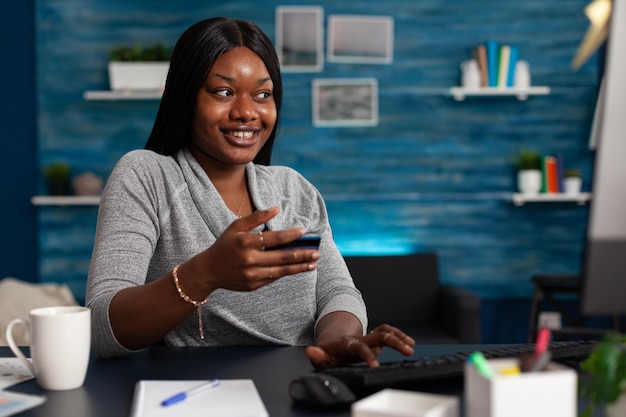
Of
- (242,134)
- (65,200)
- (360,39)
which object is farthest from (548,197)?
(242,134)

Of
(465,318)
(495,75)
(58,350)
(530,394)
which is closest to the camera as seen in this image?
(530,394)

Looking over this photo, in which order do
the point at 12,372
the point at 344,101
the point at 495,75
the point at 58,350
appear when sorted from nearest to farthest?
the point at 58,350 < the point at 12,372 < the point at 495,75 < the point at 344,101

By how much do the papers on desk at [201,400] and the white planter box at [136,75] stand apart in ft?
10.5

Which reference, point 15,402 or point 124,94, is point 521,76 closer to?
point 124,94

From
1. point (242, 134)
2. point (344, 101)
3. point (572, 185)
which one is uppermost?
point (344, 101)

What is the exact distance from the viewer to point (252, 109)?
1.60m

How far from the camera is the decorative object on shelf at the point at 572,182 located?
161 inches

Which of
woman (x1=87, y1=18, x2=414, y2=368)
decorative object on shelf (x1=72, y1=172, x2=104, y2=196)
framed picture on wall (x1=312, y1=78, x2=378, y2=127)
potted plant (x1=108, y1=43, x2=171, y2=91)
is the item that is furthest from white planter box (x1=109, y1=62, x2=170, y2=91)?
woman (x1=87, y1=18, x2=414, y2=368)

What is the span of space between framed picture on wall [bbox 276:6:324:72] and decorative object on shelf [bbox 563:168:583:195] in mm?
1517

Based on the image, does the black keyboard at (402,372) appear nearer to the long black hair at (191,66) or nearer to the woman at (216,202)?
the woman at (216,202)

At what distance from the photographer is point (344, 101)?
13.9 feet

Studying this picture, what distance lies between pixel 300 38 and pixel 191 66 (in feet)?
8.92

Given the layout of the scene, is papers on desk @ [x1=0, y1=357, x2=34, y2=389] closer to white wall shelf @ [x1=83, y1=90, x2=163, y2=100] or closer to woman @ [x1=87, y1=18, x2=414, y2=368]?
woman @ [x1=87, y1=18, x2=414, y2=368]

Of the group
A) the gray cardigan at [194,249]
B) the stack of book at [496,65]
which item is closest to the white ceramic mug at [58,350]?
the gray cardigan at [194,249]
